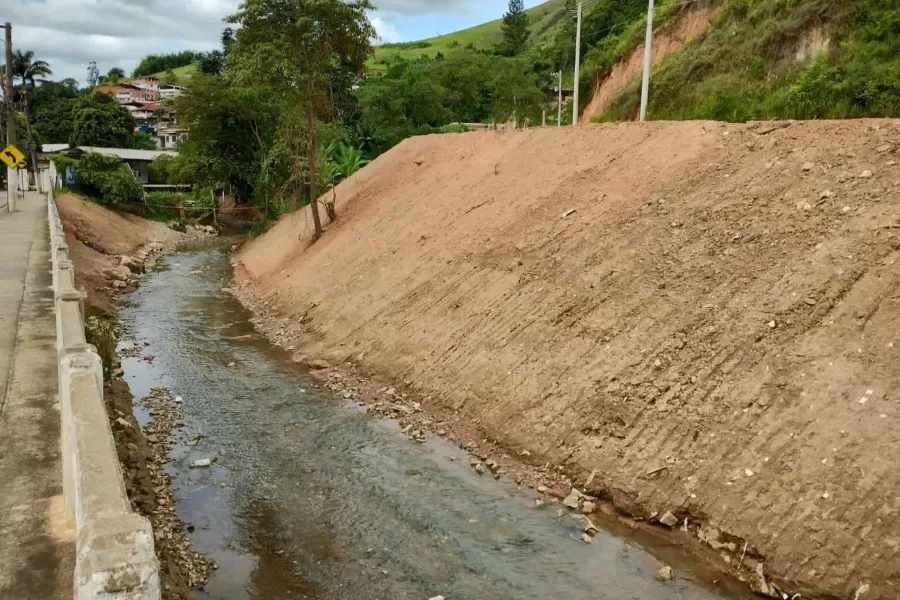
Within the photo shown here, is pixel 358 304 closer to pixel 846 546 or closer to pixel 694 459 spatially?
pixel 694 459

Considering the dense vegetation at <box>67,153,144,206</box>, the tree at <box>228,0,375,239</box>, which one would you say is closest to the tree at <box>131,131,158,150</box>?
the dense vegetation at <box>67,153,144,206</box>

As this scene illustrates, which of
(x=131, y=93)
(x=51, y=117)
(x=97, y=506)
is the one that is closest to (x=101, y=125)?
(x=51, y=117)

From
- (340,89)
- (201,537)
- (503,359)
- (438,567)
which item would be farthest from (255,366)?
(340,89)

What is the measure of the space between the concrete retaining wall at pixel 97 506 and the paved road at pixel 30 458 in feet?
0.84

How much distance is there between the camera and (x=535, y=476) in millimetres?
8984

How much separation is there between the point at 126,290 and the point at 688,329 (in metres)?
18.0

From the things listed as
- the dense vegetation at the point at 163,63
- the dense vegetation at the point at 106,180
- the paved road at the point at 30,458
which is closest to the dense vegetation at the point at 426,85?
the dense vegetation at the point at 106,180

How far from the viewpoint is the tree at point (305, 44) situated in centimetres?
2294

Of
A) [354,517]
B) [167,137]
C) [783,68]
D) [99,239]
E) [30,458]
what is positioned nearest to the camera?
[30,458]

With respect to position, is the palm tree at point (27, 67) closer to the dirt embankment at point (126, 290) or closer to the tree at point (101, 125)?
the tree at point (101, 125)

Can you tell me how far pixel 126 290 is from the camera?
70.0 feet

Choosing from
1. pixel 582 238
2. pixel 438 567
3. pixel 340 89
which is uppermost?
pixel 340 89

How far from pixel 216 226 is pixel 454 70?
20093 mm

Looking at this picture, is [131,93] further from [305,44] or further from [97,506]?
[97,506]
